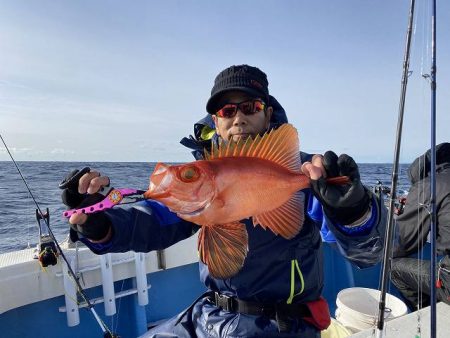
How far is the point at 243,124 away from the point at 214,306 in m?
1.40

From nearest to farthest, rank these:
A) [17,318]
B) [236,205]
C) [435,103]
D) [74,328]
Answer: [236,205], [435,103], [17,318], [74,328]

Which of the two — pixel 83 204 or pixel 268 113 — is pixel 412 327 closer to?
pixel 268 113

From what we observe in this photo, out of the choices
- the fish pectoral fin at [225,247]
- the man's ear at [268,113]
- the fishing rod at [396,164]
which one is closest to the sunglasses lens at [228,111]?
the man's ear at [268,113]

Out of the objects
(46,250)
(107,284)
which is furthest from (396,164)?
(46,250)

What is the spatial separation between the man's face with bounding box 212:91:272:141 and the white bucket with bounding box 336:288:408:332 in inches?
104

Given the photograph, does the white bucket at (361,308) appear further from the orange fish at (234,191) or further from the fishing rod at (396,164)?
the orange fish at (234,191)

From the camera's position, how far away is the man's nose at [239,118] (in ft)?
7.30

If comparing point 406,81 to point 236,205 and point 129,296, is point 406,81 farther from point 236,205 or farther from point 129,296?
point 129,296

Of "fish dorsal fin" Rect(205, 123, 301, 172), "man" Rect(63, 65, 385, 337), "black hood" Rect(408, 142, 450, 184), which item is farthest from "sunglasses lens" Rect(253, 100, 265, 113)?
"black hood" Rect(408, 142, 450, 184)

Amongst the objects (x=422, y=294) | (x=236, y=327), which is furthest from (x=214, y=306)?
(x=422, y=294)

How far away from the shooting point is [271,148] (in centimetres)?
168

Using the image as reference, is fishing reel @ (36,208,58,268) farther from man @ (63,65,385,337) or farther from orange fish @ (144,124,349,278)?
orange fish @ (144,124,349,278)

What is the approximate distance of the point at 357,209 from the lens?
172cm

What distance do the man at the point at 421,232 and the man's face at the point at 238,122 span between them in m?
2.62
